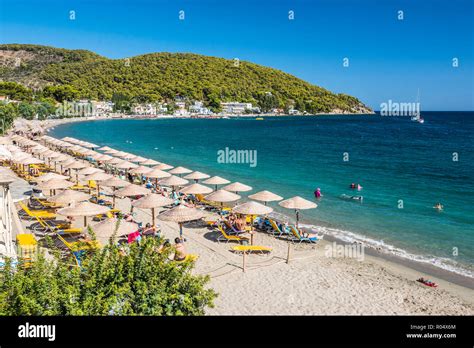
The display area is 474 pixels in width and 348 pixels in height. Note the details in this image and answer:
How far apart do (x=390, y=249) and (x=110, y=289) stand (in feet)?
36.1

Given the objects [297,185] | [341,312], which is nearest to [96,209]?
[341,312]

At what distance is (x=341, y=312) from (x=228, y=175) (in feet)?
65.4

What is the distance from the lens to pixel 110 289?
4535mm

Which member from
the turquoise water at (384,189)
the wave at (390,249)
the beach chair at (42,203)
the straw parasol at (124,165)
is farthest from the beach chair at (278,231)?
the straw parasol at (124,165)

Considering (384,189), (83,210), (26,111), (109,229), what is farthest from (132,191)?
(26,111)

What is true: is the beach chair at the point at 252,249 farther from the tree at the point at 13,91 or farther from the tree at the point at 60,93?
the tree at the point at 60,93

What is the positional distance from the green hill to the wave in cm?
11556

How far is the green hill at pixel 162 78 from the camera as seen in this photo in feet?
446

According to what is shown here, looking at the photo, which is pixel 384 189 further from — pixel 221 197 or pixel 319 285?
pixel 319 285

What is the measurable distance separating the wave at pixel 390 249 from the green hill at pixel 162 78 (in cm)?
11556

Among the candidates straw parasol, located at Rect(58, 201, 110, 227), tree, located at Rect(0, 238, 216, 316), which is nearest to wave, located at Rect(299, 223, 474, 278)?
straw parasol, located at Rect(58, 201, 110, 227)
